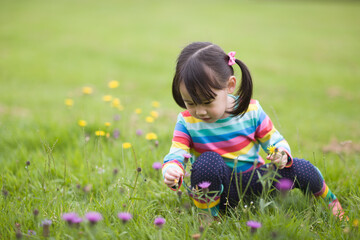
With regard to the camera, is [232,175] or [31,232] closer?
[31,232]

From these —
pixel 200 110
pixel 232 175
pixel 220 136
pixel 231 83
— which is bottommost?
pixel 232 175

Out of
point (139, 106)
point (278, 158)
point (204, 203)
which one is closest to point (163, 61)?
point (139, 106)

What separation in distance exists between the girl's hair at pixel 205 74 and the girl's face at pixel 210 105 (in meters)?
0.03

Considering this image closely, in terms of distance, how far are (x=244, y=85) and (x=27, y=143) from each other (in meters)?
2.46

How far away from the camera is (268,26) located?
57.8ft

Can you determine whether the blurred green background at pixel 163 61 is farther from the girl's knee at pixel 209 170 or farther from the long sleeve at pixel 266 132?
the girl's knee at pixel 209 170

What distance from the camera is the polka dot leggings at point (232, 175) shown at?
186 cm

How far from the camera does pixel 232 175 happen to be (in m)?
1.94

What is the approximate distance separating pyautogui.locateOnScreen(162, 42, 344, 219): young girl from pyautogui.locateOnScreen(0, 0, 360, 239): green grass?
140mm

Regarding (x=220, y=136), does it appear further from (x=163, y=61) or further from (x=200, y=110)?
(x=163, y=61)

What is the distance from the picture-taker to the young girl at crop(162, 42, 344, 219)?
72.3 inches

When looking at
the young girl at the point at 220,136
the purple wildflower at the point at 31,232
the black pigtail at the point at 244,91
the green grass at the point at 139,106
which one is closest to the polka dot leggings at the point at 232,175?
the young girl at the point at 220,136

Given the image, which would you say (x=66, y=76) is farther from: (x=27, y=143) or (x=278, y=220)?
(x=278, y=220)

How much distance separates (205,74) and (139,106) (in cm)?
362
